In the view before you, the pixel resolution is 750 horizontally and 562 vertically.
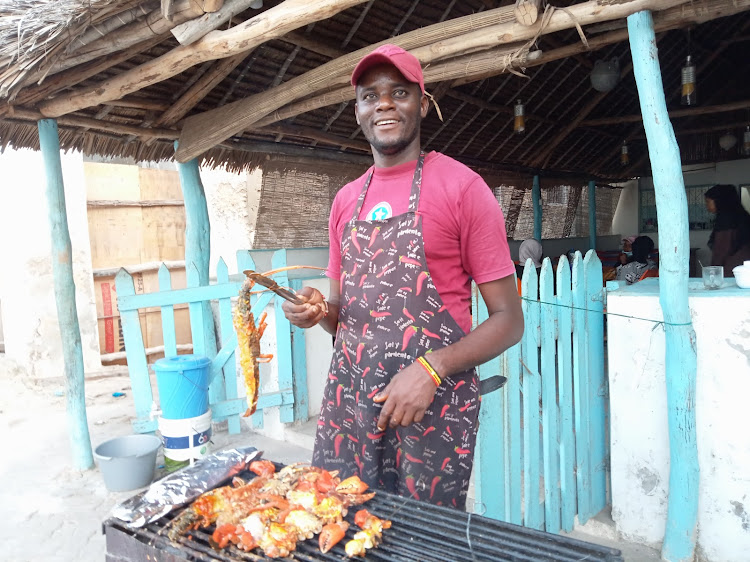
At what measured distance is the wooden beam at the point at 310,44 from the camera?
4297 mm

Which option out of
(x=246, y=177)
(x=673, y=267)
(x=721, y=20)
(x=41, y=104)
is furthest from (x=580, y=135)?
(x=41, y=104)

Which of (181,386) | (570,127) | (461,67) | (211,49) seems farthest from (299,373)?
(570,127)

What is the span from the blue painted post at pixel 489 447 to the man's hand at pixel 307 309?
4.23ft

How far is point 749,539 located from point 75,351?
16.1ft

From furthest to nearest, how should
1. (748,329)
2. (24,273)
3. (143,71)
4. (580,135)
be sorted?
(580,135) → (24,273) → (143,71) → (748,329)

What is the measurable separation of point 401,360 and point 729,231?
555 cm

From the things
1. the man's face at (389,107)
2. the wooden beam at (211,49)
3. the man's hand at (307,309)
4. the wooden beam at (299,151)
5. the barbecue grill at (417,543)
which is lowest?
the barbecue grill at (417,543)

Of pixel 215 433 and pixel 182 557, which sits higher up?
pixel 182 557

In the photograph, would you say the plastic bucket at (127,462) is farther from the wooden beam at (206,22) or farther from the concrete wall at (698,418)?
the concrete wall at (698,418)

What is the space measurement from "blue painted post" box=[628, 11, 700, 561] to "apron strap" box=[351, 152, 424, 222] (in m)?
1.53

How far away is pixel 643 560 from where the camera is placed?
2.92 metres

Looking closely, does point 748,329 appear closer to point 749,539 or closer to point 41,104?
point 749,539

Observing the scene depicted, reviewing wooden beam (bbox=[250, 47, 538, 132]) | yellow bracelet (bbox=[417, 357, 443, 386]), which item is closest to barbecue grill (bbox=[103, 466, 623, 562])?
yellow bracelet (bbox=[417, 357, 443, 386])

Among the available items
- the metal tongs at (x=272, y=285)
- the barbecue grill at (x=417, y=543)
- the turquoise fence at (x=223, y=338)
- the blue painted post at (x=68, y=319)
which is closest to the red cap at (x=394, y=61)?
the metal tongs at (x=272, y=285)
